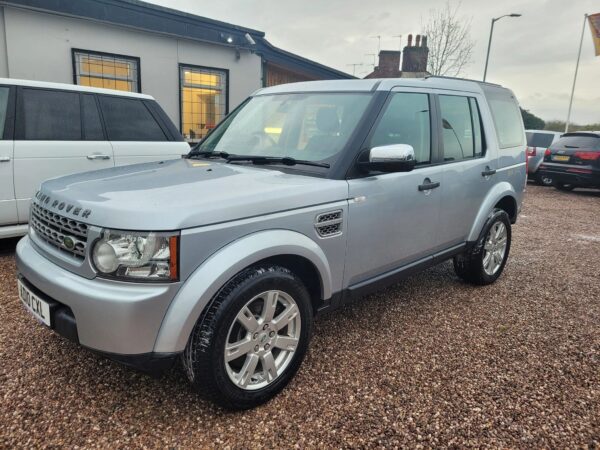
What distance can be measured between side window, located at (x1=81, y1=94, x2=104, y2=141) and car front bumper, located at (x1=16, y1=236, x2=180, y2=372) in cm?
337

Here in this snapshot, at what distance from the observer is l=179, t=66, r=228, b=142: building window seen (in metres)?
10.8

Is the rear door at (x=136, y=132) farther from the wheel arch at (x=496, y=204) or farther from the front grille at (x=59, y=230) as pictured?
the wheel arch at (x=496, y=204)

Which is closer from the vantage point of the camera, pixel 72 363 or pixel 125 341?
pixel 125 341

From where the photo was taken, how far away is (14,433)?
2.24 metres

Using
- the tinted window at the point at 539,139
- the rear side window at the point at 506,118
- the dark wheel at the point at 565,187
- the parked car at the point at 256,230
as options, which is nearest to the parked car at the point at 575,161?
the dark wheel at the point at 565,187

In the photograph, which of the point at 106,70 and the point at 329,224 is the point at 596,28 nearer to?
the point at 106,70

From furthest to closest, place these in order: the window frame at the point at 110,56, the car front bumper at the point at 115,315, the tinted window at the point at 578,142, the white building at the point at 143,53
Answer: the tinted window at the point at 578,142 → the window frame at the point at 110,56 → the white building at the point at 143,53 → the car front bumper at the point at 115,315

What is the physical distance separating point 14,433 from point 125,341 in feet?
2.70

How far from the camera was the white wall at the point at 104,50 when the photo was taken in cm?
825

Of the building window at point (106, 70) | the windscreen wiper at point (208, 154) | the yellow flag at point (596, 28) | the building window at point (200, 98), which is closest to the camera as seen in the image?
the windscreen wiper at point (208, 154)

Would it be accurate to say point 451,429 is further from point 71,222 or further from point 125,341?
point 71,222

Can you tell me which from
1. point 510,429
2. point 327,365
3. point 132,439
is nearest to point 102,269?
point 132,439

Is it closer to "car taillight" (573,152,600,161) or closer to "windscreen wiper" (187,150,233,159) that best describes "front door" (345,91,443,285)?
"windscreen wiper" (187,150,233,159)

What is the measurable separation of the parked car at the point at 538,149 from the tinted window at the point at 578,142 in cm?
65
